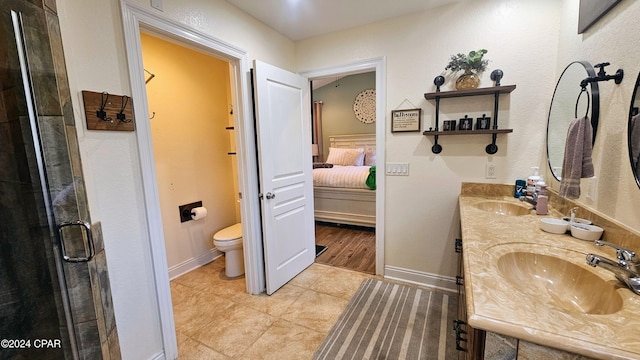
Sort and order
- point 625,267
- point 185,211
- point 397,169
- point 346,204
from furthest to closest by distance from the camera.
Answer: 1. point 346,204
2. point 185,211
3. point 397,169
4. point 625,267

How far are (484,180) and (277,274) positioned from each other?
193 centimetres

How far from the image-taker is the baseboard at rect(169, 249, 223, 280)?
261 centimetres

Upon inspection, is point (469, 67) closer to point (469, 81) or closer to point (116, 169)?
point (469, 81)

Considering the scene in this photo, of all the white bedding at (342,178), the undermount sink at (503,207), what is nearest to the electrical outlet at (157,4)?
the undermount sink at (503,207)

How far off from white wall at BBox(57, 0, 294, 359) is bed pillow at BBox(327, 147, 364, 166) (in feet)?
13.5

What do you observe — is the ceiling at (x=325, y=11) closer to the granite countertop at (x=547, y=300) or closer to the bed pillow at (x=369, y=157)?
the granite countertop at (x=547, y=300)

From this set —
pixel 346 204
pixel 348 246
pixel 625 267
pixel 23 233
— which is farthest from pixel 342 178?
pixel 23 233

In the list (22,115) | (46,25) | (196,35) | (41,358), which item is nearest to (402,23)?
(196,35)

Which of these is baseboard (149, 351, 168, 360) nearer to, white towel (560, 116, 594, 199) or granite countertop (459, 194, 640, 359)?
granite countertop (459, 194, 640, 359)

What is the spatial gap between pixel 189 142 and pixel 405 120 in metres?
2.17

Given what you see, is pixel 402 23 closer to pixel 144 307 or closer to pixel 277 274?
pixel 277 274

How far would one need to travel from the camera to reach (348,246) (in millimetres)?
3326

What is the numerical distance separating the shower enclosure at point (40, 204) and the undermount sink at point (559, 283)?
1637mm

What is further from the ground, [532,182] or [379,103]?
[379,103]
